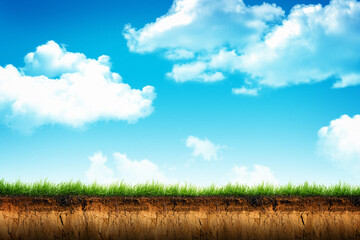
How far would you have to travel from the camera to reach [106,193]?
35.4 feet

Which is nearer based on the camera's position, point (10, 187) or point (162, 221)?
point (162, 221)

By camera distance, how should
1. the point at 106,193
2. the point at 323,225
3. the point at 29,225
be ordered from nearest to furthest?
the point at 29,225
the point at 323,225
the point at 106,193

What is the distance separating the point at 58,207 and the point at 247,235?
506cm

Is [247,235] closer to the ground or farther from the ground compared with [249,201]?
closer to the ground

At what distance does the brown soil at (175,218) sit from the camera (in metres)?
9.21

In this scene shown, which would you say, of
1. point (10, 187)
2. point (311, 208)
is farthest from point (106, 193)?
point (311, 208)

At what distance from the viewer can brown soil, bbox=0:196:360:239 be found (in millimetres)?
9211

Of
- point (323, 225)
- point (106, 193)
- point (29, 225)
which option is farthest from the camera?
point (106, 193)

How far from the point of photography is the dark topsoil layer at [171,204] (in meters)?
9.84

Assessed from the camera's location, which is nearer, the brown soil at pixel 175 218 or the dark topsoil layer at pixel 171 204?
the brown soil at pixel 175 218

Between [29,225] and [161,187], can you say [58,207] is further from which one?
[161,187]

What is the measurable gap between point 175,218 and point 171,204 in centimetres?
49

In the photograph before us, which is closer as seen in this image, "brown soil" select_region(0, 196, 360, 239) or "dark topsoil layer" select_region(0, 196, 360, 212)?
"brown soil" select_region(0, 196, 360, 239)

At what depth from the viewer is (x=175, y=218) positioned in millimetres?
9695
